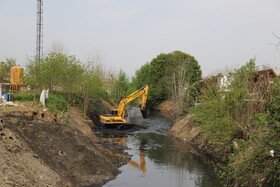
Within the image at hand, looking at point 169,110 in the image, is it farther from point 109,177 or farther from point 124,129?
point 109,177

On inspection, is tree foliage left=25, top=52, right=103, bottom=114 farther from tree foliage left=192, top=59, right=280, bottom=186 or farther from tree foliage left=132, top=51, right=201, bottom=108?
tree foliage left=132, top=51, right=201, bottom=108

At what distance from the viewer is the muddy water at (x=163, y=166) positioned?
666 inches

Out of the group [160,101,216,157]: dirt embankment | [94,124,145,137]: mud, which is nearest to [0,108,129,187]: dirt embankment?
[160,101,216,157]: dirt embankment

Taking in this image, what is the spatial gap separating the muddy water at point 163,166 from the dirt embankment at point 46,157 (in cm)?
112

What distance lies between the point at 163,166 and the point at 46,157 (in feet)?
24.7

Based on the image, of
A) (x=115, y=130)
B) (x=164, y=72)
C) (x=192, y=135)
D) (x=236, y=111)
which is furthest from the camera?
(x=164, y=72)

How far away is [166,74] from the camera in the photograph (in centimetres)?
6156

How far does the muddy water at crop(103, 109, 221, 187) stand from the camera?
16906mm

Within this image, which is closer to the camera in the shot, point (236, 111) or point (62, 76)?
point (236, 111)

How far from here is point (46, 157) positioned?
16.4 meters

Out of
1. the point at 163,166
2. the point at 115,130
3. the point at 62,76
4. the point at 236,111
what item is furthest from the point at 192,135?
the point at 62,76

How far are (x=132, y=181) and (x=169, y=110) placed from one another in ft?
140

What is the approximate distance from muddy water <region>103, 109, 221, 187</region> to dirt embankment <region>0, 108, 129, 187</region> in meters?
1.12

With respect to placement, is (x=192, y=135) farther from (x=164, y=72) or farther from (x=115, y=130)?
(x=164, y=72)
